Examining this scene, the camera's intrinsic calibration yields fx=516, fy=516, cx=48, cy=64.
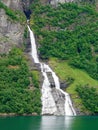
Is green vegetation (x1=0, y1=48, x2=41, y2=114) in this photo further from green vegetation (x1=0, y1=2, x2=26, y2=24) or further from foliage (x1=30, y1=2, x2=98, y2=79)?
green vegetation (x1=0, y1=2, x2=26, y2=24)

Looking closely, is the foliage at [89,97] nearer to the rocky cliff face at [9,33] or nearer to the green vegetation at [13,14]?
the rocky cliff face at [9,33]

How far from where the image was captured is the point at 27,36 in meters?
181

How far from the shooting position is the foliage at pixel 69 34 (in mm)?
173000

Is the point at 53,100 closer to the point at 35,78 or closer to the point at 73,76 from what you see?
the point at 35,78

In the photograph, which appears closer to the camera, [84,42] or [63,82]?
[63,82]

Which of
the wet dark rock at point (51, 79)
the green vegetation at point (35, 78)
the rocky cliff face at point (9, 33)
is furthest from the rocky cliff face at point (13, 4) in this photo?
the wet dark rock at point (51, 79)

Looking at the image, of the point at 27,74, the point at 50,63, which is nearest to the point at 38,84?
the point at 27,74

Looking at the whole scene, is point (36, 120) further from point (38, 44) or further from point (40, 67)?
point (38, 44)

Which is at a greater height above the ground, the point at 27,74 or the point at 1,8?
the point at 1,8

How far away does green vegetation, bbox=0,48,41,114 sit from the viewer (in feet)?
449

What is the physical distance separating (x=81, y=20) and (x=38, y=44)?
23368 mm

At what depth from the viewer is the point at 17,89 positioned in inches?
5684

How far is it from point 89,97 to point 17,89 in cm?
2028

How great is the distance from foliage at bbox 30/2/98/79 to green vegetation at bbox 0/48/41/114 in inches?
615
